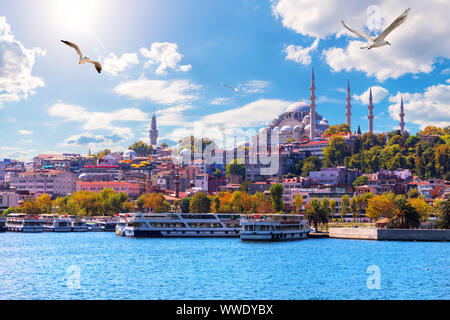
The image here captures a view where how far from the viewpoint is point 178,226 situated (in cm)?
5781

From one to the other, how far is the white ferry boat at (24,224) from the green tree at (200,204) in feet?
65.6

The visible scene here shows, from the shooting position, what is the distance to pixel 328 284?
83.2ft

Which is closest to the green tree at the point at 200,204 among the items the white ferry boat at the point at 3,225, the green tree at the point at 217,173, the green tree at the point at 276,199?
the green tree at the point at 276,199

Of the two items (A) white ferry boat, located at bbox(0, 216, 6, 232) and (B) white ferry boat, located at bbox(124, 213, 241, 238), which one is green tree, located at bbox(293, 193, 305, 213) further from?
(A) white ferry boat, located at bbox(0, 216, 6, 232)

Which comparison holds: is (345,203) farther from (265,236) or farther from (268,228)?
(265,236)

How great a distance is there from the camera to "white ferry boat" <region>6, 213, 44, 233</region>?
71.1 m

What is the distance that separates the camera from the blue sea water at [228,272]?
2302 centimetres

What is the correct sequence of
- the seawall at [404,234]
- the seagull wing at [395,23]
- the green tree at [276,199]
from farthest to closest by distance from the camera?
the green tree at [276,199]
the seawall at [404,234]
the seagull wing at [395,23]

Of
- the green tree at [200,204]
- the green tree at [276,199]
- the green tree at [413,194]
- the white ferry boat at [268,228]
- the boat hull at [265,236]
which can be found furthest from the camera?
the green tree at [200,204]

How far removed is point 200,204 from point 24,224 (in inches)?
898

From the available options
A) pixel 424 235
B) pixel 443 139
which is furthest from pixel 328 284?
pixel 443 139

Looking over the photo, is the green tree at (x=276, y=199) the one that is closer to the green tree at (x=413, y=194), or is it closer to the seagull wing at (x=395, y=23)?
the green tree at (x=413, y=194)

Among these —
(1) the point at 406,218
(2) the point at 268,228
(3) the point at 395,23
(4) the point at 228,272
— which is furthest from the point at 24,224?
(3) the point at 395,23

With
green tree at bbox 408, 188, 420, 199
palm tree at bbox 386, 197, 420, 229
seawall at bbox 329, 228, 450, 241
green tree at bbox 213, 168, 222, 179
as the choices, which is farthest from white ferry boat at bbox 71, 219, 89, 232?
green tree at bbox 213, 168, 222, 179
